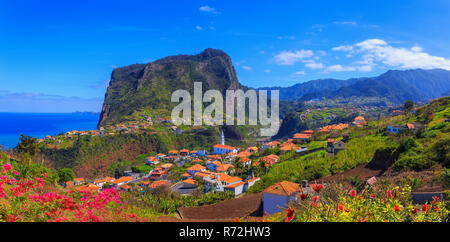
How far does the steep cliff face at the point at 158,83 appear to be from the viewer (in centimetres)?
11738

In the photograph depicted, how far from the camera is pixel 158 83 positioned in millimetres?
135250

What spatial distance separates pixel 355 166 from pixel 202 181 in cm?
1828

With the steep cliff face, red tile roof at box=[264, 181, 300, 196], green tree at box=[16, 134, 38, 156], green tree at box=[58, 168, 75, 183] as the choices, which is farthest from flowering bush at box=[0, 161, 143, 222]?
the steep cliff face

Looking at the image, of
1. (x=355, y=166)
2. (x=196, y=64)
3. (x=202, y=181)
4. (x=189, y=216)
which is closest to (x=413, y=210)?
(x=189, y=216)

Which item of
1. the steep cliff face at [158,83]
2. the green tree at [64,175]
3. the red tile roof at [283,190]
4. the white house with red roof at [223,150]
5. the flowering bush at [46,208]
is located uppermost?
the steep cliff face at [158,83]

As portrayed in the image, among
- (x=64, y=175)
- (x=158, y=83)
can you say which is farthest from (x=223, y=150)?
(x=158, y=83)

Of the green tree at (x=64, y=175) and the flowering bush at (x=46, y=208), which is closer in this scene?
the flowering bush at (x=46, y=208)

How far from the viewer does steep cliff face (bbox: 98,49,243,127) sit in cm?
11738

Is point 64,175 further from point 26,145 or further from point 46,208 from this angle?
point 46,208

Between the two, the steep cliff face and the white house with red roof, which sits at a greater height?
the steep cliff face

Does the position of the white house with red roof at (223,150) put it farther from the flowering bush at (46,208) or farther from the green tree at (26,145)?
the flowering bush at (46,208)

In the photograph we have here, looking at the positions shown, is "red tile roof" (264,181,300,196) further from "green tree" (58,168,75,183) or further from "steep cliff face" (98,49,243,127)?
"steep cliff face" (98,49,243,127)

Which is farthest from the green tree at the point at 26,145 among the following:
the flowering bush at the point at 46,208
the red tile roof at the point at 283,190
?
the red tile roof at the point at 283,190
